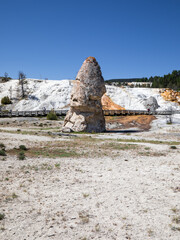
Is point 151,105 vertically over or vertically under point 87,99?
under

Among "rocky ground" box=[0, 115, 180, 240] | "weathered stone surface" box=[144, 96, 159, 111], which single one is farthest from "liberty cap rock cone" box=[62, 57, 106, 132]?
"weathered stone surface" box=[144, 96, 159, 111]

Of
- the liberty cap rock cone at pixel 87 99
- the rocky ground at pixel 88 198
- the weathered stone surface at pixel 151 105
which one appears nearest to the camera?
the rocky ground at pixel 88 198

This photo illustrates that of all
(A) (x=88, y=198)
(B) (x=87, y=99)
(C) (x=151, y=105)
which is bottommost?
(A) (x=88, y=198)

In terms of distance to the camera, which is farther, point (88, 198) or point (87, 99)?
point (87, 99)

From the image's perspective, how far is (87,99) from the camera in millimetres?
26359

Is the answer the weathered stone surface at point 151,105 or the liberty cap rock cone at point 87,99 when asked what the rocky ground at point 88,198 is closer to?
the liberty cap rock cone at point 87,99

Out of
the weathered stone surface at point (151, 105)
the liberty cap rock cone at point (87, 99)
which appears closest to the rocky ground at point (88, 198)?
the liberty cap rock cone at point (87, 99)

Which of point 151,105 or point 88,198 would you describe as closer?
point 88,198

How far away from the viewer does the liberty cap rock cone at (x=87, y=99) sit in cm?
2656

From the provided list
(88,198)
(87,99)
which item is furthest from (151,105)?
(88,198)

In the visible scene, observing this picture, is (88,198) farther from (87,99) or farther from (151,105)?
(151,105)

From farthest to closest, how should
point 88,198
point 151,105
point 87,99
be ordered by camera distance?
point 151,105, point 87,99, point 88,198

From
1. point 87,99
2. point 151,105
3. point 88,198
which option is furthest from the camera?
point 151,105

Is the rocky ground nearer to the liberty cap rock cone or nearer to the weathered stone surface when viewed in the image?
the liberty cap rock cone
